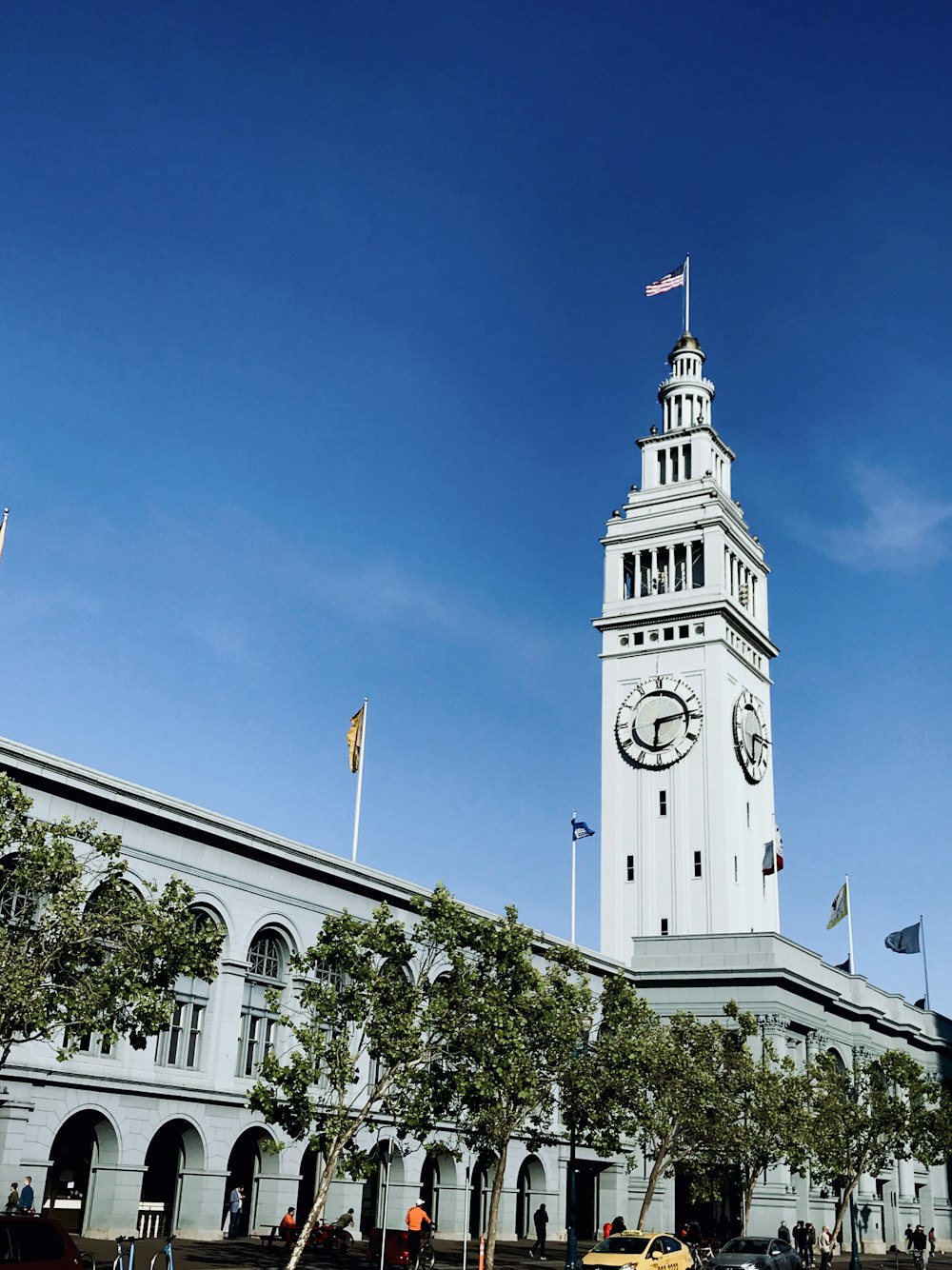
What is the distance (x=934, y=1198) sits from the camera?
8738 centimetres

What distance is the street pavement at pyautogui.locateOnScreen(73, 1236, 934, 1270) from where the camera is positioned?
1502 inches

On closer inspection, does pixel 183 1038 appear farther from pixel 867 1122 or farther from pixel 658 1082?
pixel 867 1122

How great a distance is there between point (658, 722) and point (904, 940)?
21.5 metres

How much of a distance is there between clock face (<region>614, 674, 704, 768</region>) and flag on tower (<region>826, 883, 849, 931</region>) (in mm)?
12689

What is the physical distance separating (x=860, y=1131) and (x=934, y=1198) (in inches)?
1293

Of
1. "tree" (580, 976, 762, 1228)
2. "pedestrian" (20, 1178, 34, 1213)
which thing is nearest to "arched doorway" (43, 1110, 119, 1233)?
"pedestrian" (20, 1178, 34, 1213)

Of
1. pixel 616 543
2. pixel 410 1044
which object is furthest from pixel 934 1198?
pixel 410 1044

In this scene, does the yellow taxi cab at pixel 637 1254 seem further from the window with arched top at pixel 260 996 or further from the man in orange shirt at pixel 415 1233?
the window with arched top at pixel 260 996

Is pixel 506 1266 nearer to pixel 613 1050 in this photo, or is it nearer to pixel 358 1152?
pixel 613 1050

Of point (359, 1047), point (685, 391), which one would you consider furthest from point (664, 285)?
point (359, 1047)

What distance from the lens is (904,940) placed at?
8681 cm

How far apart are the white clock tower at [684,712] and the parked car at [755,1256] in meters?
35.3

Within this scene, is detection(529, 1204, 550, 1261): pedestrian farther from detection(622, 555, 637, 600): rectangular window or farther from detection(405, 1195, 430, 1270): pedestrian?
detection(622, 555, 637, 600): rectangular window

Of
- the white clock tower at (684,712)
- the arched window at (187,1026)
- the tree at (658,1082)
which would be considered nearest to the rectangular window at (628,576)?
the white clock tower at (684,712)
